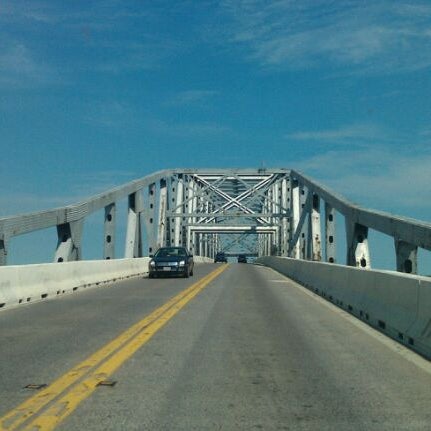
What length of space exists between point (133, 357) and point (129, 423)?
318cm

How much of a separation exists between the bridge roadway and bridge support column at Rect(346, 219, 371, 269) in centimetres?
1121

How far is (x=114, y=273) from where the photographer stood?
A: 1219 inches

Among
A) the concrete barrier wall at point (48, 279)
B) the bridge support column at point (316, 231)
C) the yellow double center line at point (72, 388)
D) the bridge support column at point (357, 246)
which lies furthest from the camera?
the bridge support column at point (316, 231)

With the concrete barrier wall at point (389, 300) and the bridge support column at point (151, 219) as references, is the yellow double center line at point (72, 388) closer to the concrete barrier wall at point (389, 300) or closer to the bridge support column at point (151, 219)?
the concrete barrier wall at point (389, 300)

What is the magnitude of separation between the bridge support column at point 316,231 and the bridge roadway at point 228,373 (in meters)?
28.1

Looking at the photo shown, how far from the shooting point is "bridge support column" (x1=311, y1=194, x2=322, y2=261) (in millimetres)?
42009

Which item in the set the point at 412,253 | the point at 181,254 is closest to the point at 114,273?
the point at 181,254

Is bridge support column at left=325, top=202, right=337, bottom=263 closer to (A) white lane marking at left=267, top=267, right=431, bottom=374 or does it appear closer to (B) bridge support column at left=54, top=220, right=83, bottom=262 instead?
(B) bridge support column at left=54, top=220, right=83, bottom=262

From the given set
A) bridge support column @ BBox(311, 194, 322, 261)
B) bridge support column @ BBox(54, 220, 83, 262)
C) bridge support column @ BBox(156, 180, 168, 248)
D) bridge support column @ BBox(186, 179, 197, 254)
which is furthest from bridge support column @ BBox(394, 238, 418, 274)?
bridge support column @ BBox(186, 179, 197, 254)

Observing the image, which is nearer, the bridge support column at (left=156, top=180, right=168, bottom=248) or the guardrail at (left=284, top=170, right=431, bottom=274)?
the guardrail at (left=284, top=170, right=431, bottom=274)

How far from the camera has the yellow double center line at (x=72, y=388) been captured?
5527 millimetres

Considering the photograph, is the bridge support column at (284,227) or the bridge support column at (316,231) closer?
the bridge support column at (316,231)

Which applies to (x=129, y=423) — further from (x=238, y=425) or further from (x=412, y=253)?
(x=412, y=253)

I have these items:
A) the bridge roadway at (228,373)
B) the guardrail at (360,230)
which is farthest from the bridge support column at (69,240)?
the bridge roadway at (228,373)
